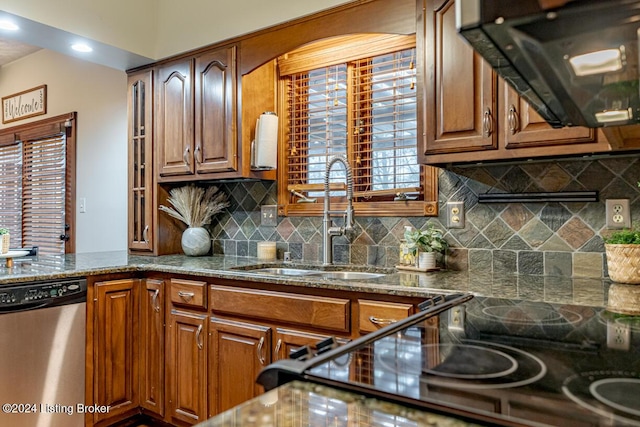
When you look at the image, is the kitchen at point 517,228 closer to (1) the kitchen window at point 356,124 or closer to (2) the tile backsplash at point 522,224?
(2) the tile backsplash at point 522,224

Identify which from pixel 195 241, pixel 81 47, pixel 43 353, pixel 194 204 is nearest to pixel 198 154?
pixel 194 204

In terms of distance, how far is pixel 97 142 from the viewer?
13.5 ft

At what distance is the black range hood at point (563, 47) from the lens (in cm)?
69

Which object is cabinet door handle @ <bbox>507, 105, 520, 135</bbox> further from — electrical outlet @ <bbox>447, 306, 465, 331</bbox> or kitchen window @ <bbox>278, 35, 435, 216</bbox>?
electrical outlet @ <bbox>447, 306, 465, 331</bbox>

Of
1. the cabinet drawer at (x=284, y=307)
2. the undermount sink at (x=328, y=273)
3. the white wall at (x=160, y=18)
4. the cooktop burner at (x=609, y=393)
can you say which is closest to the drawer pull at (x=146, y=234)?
the undermount sink at (x=328, y=273)

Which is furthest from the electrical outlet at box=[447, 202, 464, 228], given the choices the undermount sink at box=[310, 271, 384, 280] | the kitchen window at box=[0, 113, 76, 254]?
the kitchen window at box=[0, 113, 76, 254]

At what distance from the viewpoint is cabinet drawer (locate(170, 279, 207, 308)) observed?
8.07ft

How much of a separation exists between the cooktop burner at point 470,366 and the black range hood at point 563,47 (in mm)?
534

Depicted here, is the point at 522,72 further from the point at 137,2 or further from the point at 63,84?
the point at 63,84

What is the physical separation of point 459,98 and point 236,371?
164 centimetres

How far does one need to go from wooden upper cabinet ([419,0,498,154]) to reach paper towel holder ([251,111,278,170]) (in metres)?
1.04

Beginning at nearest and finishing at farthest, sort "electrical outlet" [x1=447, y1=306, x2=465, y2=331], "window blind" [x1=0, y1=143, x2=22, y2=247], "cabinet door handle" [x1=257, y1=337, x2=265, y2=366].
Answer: "electrical outlet" [x1=447, y1=306, x2=465, y2=331] → "cabinet door handle" [x1=257, y1=337, x2=265, y2=366] → "window blind" [x1=0, y1=143, x2=22, y2=247]

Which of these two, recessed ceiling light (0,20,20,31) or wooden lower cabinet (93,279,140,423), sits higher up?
recessed ceiling light (0,20,20,31)

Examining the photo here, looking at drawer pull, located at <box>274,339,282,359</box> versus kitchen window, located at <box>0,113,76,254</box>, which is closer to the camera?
drawer pull, located at <box>274,339,282,359</box>
